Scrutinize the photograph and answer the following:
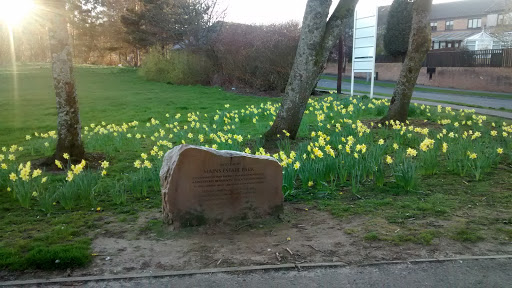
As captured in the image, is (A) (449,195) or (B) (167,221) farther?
(A) (449,195)

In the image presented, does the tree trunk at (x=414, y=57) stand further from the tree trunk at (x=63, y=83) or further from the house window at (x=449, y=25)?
the house window at (x=449, y=25)

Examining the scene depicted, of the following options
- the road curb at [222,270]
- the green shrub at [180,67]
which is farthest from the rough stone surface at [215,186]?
the green shrub at [180,67]

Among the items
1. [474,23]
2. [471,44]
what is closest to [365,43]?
[471,44]

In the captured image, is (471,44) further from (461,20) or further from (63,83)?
(63,83)

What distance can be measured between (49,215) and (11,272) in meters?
1.35

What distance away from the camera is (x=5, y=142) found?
9680 millimetres

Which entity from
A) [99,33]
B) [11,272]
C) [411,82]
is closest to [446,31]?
[99,33]

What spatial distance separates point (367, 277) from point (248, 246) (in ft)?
3.68

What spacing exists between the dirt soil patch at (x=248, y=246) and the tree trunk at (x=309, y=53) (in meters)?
3.60

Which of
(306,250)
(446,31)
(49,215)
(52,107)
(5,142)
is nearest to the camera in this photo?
(306,250)

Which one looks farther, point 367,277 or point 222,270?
point 222,270

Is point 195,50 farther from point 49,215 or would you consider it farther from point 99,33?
point 99,33

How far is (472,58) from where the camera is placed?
2869cm

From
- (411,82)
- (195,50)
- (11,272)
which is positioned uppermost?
(195,50)
